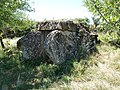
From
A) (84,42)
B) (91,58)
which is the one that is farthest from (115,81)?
(84,42)

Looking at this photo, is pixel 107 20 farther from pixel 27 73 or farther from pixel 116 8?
pixel 27 73

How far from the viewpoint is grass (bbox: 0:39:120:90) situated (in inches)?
371

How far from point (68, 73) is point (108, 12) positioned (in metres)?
4.51

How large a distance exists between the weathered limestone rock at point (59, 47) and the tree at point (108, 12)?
16.3ft

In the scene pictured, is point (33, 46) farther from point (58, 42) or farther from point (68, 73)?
point (68, 73)

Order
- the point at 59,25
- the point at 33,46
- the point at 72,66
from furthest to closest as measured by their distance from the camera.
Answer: the point at 33,46 < the point at 59,25 < the point at 72,66

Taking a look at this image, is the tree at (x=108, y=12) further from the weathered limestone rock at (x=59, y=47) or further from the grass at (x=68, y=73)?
the weathered limestone rock at (x=59, y=47)

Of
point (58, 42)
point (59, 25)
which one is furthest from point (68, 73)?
point (59, 25)

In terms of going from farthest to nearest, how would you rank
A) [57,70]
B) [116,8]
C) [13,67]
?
[13,67] → [57,70] → [116,8]

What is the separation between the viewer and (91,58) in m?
12.1

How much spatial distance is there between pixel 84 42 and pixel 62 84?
377 centimetres

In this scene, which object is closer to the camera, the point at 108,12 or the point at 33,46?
the point at 108,12

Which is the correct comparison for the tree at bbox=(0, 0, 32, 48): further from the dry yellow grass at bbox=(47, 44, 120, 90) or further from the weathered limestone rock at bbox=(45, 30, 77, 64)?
the dry yellow grass at bbox=(47, 44, 120, 90)

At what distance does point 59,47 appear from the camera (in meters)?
12.6
